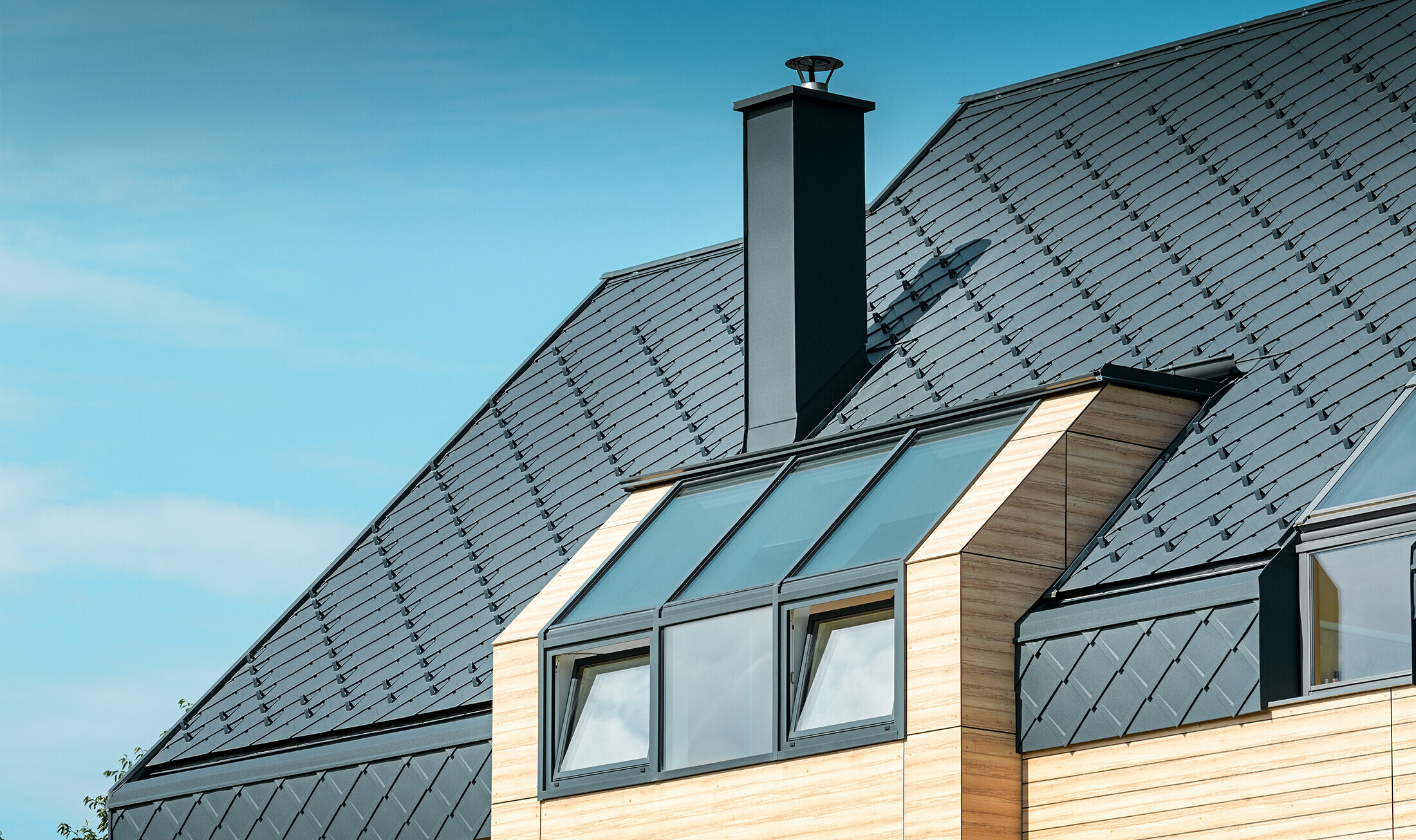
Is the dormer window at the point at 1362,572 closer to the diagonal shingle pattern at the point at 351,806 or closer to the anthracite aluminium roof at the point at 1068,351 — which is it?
the anthracite aluminium roof at the point at 1068,351

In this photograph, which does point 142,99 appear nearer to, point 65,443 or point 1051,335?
point 1051,335

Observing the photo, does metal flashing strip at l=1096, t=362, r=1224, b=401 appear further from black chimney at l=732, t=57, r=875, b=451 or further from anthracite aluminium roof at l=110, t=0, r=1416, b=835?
black chimney at l=732, t=57, r=875, b=451

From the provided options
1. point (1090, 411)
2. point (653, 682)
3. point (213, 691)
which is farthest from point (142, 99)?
point (1090, 411)

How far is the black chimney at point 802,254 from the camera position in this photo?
19.0m

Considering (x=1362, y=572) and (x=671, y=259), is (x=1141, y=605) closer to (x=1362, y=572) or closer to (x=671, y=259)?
(x=1362, y=572)

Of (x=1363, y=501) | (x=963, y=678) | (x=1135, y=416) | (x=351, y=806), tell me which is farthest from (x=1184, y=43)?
(x=351, y=806)

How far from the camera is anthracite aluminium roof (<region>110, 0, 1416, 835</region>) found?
1434 cm

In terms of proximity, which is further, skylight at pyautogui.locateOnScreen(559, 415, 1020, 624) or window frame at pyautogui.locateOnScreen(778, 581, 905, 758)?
skylight at pyautogui.locateOnScreen(559, 415, 1020, 624)

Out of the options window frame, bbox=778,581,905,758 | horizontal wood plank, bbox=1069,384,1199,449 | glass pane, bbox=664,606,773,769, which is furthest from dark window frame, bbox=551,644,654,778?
horizontal wood plank, bbox=1069,384,1199,449

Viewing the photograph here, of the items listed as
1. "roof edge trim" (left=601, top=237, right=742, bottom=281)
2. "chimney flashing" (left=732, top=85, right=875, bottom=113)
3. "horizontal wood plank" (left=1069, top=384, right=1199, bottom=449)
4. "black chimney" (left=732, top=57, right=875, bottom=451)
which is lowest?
"horizontal wood plank" (left=1069, top=384, right=1199, bottom=449)

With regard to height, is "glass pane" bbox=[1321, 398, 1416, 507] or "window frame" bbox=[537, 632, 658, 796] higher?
"glass pane" bbox=[1321, 398, 1416, 507]

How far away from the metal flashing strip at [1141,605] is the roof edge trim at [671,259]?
9512 millimetres

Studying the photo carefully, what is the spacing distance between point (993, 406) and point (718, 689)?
2.74 meters

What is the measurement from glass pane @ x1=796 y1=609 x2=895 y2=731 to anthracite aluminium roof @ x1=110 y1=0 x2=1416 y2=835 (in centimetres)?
105
